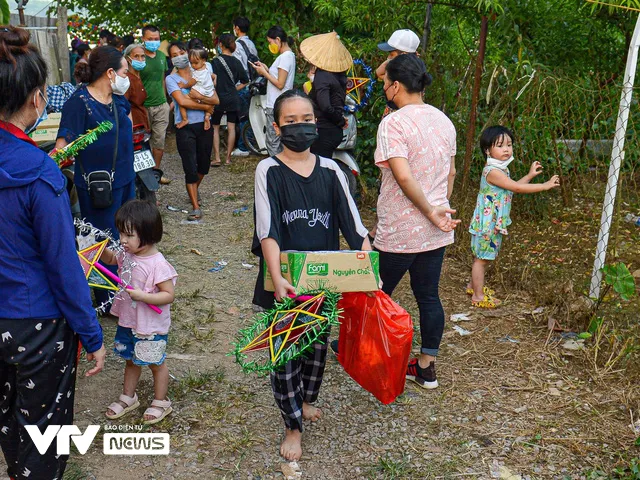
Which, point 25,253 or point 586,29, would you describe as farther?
point 586,29

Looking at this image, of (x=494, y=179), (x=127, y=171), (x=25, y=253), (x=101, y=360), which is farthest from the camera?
(x=494, y=179)

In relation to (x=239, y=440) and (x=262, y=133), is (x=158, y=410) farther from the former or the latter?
(x=262, y=133)

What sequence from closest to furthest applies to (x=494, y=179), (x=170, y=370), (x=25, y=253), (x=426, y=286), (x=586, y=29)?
(x=25, y=253)
(x=426, y=286)
(x=170, y=370)
(x=494, y=179)
(x=586, y=29)

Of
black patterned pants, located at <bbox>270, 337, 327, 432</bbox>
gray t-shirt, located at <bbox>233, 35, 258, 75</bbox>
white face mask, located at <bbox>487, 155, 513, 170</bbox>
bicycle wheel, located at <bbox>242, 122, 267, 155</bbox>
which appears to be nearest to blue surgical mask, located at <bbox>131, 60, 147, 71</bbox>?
gray t-shirt, located at <bbox>233, 35, 258, 75</bbox>

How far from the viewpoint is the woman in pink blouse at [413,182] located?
3.76 m

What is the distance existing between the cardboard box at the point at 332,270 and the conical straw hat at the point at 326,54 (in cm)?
330

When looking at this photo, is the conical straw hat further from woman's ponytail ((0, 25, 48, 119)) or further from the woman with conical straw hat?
woman's ponytail ((0, 25, 48, 119))

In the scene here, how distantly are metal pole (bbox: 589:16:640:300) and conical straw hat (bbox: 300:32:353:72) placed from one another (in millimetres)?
2369

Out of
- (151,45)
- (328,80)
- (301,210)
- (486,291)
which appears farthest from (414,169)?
(151,45)

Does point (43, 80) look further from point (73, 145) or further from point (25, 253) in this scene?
point (73, 145)

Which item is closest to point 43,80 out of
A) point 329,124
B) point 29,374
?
point 29,374

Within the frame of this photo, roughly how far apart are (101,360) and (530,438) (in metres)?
2.36

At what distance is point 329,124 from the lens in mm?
6207

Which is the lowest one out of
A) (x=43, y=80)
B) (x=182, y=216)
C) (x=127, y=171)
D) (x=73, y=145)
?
(x=182, y=216)
